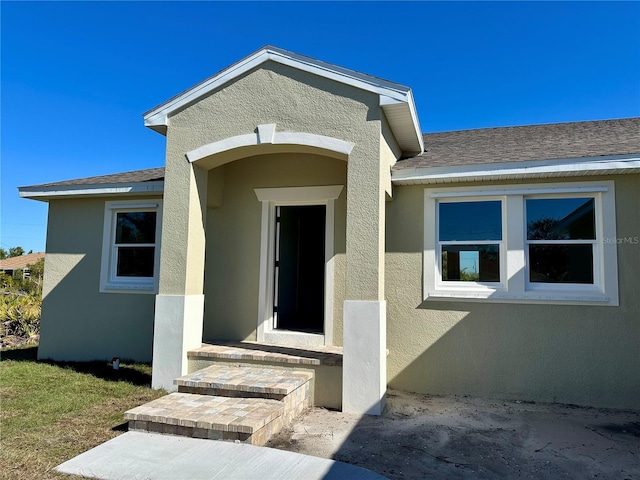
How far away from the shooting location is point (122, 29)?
9.83 metres

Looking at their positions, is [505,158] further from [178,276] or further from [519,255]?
[178,276]

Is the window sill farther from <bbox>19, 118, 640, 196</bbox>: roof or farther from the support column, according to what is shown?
<bbox>19, 118, 640, 196</bbox>: roof

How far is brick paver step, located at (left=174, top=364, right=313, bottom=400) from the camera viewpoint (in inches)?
186

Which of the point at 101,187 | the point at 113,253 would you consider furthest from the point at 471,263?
the point at 101,187

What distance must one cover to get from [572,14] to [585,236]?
492 centimetres

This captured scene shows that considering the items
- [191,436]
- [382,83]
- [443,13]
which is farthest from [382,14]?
[191,436]

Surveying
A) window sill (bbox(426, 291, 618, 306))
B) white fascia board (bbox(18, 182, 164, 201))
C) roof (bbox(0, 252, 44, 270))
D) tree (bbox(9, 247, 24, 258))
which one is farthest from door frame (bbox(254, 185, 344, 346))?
tree (bbox(9, 247, 24, 258))

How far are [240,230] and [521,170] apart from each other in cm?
481

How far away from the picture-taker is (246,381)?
4984mm

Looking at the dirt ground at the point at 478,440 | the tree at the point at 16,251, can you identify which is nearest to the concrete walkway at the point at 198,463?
the dirt ground at the point at 478,440

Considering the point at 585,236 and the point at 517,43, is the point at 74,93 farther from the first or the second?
the point at 585,236

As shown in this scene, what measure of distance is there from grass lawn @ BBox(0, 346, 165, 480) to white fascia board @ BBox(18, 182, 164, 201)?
3.39 metres

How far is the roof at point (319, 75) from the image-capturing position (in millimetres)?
5285

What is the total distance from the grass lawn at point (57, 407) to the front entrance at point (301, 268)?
313 cm
